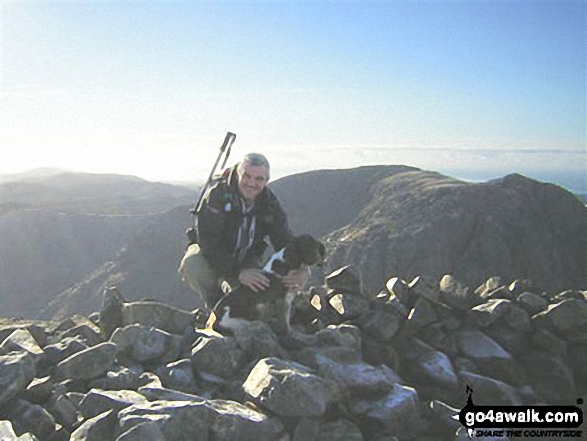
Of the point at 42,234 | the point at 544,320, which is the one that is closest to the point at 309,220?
the point at 42,234

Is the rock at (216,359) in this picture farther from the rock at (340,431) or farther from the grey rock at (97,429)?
the grey rock at (97,429)

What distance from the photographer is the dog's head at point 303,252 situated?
21.5 ft

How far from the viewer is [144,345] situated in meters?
6.02

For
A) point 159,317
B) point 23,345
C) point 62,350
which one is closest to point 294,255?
point 159,317

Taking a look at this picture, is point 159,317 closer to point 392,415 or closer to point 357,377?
point 357,377

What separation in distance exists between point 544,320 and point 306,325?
3.48 metres

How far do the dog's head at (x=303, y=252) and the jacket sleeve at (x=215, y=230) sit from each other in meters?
0.96

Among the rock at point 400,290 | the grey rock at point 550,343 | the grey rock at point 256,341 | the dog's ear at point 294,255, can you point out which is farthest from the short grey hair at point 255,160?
the grey rock at point 550,343

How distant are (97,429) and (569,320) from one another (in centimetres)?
646

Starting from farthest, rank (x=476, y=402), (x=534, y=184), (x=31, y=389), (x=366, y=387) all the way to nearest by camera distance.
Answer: (x=534, y=184) → (x=476, y=402) → (x=366, y=387) → (x=31, y=389)

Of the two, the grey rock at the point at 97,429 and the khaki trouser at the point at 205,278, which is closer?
the grey rock at the point at 97,429

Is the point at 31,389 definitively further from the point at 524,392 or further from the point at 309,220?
the point at 309,220

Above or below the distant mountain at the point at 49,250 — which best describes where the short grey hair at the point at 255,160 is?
above

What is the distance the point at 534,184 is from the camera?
7069 cm
